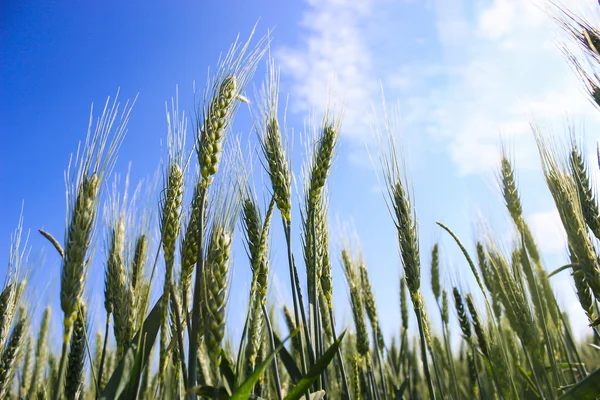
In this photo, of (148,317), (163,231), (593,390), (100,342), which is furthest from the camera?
(100,342)

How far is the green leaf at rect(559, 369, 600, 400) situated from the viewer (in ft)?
4.69

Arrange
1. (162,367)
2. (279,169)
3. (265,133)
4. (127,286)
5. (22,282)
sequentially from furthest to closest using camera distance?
(22,282), (265,133), (279,169), (127,286), (162,367)

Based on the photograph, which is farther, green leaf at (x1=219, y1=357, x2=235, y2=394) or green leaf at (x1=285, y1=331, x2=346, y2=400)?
green leaf at (x1=219, y1=357, x2=235, y2=394)

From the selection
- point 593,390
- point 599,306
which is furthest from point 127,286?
point 599,306

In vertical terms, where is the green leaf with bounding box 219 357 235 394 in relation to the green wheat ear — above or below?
below

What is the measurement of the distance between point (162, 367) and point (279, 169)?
40.4 inches

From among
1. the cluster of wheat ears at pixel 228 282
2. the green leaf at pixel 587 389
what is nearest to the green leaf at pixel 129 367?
the cluster of wheat ears at pixel 228 282

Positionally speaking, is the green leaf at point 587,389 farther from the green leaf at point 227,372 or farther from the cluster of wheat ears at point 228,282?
the green leaf at point 227,372

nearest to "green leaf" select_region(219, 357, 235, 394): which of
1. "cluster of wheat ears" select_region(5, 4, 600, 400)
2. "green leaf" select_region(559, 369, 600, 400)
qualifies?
"cluster of wheat ears" select_region(5, 4, 600, 400)

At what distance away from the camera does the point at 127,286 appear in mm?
1843

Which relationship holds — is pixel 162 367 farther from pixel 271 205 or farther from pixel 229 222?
pixel 271 205

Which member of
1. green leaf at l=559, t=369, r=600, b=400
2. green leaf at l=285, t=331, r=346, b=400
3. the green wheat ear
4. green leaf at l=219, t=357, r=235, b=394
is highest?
the green wheat ear

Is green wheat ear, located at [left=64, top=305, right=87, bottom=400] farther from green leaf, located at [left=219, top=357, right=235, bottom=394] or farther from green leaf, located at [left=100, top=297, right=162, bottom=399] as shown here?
green leaf, located at [left=219, top=357, right=235, bottom=394]

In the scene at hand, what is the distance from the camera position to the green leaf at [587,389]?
143 centimetres
